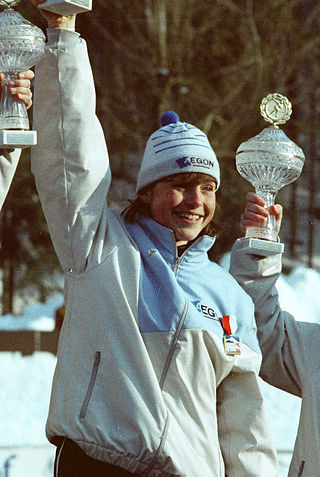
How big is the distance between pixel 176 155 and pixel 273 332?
742 millimetres

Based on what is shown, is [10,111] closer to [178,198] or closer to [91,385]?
[178,198]

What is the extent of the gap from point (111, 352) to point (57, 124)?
639mm

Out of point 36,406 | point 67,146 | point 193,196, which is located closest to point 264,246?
point 193,196

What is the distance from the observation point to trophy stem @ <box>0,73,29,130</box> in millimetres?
2994

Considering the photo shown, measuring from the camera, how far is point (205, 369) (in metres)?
3.00

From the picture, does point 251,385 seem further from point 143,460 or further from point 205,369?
point 143,460

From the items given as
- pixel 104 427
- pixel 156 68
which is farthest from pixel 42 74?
pixel 156 68

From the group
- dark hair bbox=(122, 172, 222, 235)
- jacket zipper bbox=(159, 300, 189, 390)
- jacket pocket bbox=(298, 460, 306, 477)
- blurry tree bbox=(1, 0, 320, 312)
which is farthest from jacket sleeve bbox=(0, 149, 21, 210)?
blurry tree bbox=(1, 0, 320, 312)

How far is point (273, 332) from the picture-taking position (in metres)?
3.55

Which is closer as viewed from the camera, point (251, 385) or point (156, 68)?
point (251, 385)

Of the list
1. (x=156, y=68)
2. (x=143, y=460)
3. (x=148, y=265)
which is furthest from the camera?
(x=156, y=68)

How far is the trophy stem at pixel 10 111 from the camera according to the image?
2.99 meters

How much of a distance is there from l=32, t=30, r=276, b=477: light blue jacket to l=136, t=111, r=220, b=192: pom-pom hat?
0.22 m

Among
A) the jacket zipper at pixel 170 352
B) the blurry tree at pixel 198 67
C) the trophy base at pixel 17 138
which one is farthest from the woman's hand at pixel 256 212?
the blurry tree at pixel 198 67
